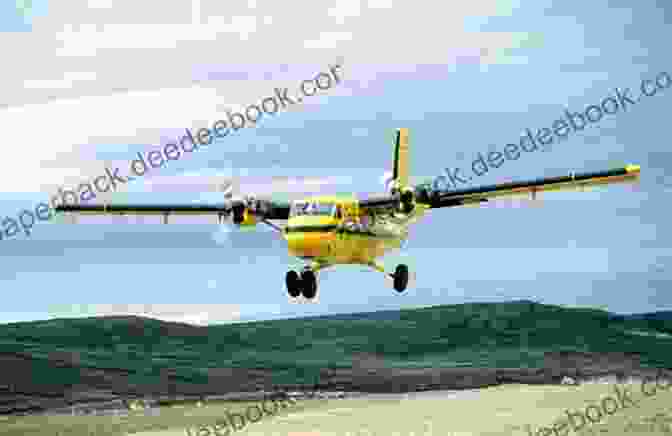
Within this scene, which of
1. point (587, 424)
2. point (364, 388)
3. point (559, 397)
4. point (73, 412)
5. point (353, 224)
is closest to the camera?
point (353, 224)

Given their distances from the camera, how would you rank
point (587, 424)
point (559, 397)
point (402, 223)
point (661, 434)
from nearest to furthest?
1. point (402, 223)
2. point (661, 434)
3. point (587, 424)
4. point (559, 397)

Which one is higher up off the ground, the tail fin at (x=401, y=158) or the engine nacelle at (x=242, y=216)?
the tail fin at (x=401, y=158)

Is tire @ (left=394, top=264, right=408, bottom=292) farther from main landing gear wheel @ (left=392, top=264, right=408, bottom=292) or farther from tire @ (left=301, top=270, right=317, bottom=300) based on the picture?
tire @ (left=301, top=270, right=317, bottom=300)

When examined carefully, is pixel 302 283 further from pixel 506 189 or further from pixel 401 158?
pixel 401 158

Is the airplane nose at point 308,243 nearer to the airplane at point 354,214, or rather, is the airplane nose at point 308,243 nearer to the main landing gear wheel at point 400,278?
the airplane at point 354,214

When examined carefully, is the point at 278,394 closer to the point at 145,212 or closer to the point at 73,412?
the point at 73,412

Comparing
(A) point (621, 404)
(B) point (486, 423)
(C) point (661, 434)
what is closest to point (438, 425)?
(B) point (486, 423)

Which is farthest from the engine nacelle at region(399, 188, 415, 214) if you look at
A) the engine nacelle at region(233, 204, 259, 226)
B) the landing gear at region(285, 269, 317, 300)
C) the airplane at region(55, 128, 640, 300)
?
the engine nacelle at region(233, 204, 259, 226)

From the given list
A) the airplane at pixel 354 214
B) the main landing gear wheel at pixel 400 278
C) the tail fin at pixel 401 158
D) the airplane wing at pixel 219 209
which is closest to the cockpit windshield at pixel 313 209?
the airplane at pixel 354 214

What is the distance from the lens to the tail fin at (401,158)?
2581 inches

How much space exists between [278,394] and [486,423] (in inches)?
3510

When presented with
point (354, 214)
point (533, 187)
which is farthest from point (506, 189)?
point (354, 214)

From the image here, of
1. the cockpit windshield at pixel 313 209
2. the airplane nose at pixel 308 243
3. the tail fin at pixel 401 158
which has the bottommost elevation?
the airplane nose at pixel 308 243

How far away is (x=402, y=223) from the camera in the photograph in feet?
181
